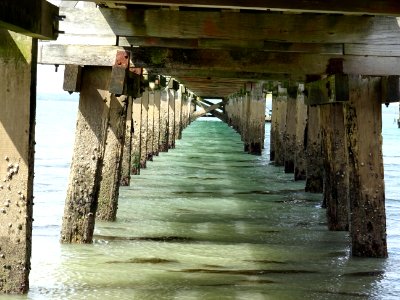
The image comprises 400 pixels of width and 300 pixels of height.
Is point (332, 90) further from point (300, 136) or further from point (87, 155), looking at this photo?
point (300, 136)

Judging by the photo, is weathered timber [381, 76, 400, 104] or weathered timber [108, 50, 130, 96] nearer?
weathered timber [381, 76, 400, 104]

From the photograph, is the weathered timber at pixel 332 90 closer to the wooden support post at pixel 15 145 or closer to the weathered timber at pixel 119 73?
the weathered timber at pixel 119 73

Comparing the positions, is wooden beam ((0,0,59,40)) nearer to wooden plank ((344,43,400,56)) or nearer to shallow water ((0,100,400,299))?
shallow water ((0,100,400,299))

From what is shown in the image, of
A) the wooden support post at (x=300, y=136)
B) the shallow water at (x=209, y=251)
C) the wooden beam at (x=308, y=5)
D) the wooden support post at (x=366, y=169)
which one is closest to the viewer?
the wooden beam at (x=308, y=5)

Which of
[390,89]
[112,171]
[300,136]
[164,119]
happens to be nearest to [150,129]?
[164,119]

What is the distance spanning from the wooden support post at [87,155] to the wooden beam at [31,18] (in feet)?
5.40

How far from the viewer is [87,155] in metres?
6.38

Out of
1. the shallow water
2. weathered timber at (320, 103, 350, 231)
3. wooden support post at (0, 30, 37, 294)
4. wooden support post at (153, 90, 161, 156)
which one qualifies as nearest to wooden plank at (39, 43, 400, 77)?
weathered timber at (320, 103, 350, 231)

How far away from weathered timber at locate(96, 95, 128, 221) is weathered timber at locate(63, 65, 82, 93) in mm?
1080

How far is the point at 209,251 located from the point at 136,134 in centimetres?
644

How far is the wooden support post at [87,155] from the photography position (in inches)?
248

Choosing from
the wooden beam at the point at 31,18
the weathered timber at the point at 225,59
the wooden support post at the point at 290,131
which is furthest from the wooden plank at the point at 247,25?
the wooden support post at the point at 290,131

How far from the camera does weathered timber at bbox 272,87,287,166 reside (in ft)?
45.6

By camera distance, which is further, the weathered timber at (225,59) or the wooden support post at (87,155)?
the wooden support post at (87,155)
